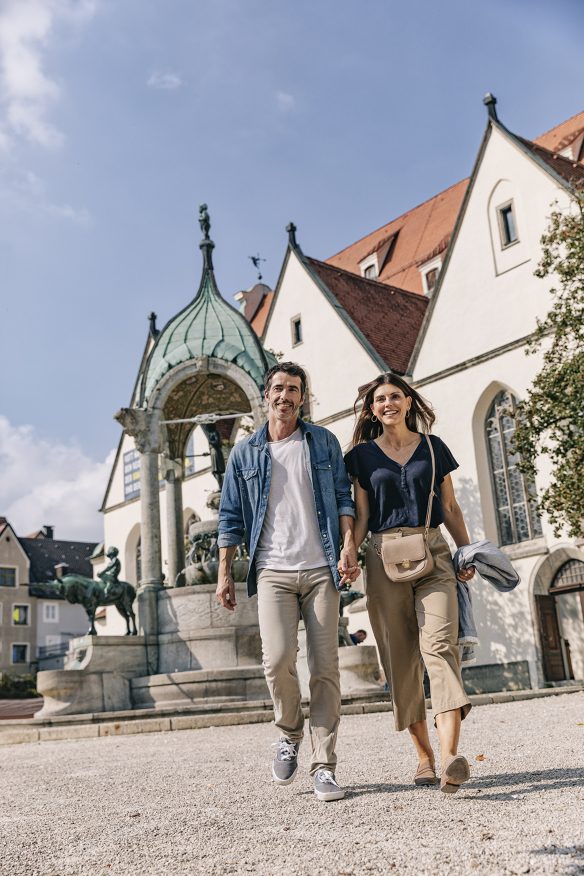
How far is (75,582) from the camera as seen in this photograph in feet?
39.4

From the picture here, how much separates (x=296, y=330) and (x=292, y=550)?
27.7 m

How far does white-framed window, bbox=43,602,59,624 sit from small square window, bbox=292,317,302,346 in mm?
30916

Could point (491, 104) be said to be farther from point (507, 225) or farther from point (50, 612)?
point (50, 612)

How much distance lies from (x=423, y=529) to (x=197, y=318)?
9945 mm

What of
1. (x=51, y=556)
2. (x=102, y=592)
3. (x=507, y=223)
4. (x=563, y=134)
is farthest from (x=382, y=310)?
(x=51, y=556)

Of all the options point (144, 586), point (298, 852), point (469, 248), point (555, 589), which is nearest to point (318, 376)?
point (469, 248)

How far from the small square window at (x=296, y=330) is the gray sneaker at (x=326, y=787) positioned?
27.9 m

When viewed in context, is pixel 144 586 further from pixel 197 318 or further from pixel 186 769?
pixel 186 769

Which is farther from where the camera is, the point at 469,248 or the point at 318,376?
the point at 318,376


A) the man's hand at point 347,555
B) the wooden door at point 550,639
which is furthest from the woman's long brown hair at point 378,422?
the wooden door at point 550,639

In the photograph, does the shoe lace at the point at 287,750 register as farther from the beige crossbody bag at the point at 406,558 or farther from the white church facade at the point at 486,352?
the white church facade at the point at 486,352

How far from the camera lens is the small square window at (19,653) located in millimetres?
52166

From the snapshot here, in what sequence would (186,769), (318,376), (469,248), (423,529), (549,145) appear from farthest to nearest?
1. (549,145)
2. (318,376)
3. (469,248)
4. (186,769)
5. (423,529)

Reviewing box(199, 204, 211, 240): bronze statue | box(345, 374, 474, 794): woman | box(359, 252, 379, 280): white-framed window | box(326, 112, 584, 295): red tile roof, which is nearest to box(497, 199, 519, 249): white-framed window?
box(326, 112, 584, 295): red tile roof
